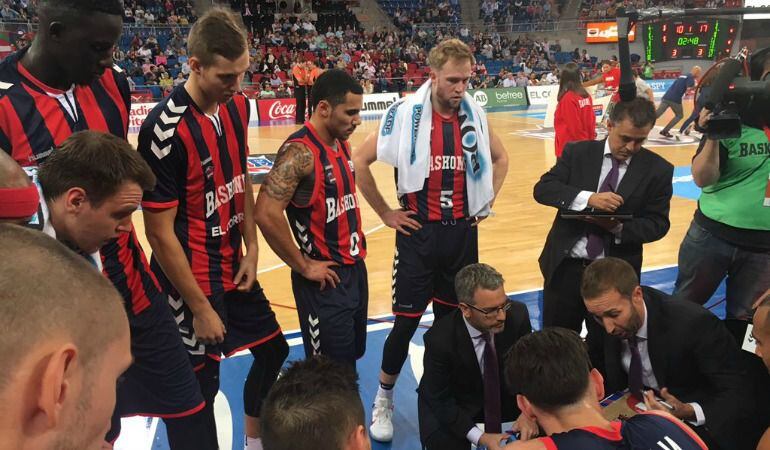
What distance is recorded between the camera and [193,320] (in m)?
2.55

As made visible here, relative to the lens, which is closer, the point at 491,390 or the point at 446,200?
the point at 491,390

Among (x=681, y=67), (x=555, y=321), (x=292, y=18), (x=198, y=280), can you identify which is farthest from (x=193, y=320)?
(x=681, y=67)

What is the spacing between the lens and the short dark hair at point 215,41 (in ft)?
7.76

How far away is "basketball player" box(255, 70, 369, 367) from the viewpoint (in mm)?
2799

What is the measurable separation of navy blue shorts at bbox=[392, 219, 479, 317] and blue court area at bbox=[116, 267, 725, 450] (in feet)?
1.99

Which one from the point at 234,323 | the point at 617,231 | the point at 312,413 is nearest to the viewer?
the point at 312,413

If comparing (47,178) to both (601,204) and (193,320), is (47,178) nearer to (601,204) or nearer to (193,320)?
(193,320)

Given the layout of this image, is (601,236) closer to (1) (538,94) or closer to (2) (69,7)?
(2) (69,7)

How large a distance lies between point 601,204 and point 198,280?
79.2 inches

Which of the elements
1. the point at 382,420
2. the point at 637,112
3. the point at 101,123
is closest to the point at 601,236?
the point at 637,112

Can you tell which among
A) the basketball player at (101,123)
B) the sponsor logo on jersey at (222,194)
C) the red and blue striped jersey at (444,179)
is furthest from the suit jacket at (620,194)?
the basketball player at (101,123)

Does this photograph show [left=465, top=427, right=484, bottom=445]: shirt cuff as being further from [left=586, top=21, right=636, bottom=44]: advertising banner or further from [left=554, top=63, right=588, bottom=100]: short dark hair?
[left=586, top=21, right=636, bottom=44]: advertising banner

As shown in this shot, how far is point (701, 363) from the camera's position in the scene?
2.57 meters

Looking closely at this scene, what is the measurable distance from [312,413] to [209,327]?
1.13m
